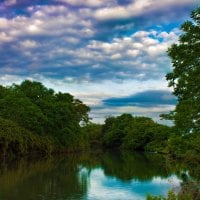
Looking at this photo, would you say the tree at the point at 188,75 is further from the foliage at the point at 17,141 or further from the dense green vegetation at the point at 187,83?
the foliage at the point at 17,141

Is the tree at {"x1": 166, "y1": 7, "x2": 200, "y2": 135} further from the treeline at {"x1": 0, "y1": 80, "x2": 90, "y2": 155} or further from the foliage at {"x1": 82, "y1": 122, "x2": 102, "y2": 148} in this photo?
the foliage at {"x1": 82, "y1": 122, "x2": 102, "y2": 148}

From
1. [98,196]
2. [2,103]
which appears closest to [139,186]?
[98,196]

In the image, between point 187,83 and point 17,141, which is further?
point 17,141

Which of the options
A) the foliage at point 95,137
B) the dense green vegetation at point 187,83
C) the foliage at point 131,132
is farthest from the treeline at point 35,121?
the foliage at point 95,137

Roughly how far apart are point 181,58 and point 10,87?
6650 cm

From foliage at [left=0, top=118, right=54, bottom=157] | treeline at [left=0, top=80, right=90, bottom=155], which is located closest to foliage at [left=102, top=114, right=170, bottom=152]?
treeline at [left=0, top=80, right=90, bottom=155]

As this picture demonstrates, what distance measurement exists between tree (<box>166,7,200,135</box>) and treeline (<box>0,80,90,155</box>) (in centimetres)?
4287

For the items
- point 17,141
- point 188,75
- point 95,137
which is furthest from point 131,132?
point 188,75

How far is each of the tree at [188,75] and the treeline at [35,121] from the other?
4287cm

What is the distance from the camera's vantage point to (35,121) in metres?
74.5

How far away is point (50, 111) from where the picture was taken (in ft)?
268

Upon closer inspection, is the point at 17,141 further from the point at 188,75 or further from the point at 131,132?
the point at 131,132

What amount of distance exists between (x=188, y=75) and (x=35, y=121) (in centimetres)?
5360

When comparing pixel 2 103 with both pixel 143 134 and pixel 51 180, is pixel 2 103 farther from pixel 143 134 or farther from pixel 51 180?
pixel 143 134
